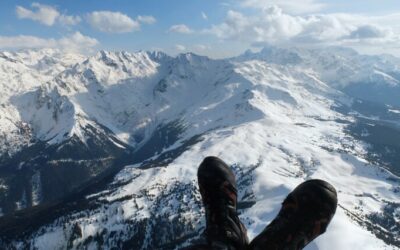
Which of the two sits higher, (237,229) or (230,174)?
(230,174)

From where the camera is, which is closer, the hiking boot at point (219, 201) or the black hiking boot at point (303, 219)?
the black hiking boot at point (303, 219)

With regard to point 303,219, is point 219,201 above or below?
below

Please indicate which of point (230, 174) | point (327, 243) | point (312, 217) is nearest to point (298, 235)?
point (312, 217)

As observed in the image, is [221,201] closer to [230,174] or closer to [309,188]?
[230,174]

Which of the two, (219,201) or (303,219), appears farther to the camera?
(219,201)
